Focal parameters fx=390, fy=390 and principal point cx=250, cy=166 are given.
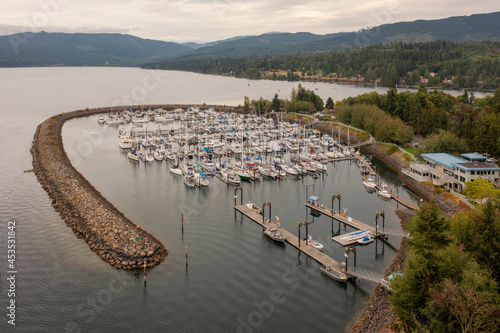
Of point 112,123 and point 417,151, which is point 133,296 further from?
point 112,123

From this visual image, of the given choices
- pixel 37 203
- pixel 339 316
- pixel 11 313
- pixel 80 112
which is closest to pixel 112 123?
pixel 80 112

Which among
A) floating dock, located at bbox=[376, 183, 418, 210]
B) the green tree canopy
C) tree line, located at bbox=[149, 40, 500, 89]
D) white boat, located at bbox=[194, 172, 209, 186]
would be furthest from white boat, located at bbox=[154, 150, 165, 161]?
tree line, located at bbox=[149, 40, 500, 89]

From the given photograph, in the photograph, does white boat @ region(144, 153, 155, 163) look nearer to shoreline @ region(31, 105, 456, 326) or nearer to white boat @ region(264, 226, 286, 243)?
shoreline @ region(31, 105, 456, 326)

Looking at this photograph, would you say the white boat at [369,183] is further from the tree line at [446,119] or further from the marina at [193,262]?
the tree line at [446,119]

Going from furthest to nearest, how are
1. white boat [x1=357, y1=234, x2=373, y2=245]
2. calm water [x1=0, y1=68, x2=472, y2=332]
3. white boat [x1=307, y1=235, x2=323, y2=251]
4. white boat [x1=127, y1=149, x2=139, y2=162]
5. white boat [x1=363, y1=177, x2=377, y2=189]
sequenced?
white boat [x1=127, y1=149, x2=139, y2=162] < white boat [x1=363, y1=177, x2=377, y2=189] < white boat [x1=357, y1=234, x2=373, y2=245] < white boat [x1=307, y1=235, x2=323, y2=251] < calm water [x1=0, y1=68, x2=472, y2=332]

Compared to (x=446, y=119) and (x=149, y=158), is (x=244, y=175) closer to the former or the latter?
(x=149, y=158)

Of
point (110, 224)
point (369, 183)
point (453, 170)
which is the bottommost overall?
point (110, 224)

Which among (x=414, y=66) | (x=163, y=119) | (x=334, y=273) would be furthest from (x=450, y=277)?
(x=414, y=66)
